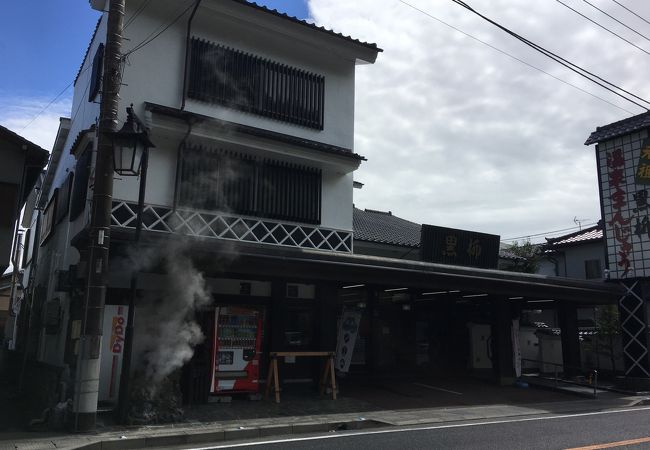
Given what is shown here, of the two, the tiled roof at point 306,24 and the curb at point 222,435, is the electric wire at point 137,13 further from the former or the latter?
the curb at point 222,435

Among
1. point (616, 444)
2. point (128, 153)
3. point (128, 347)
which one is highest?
point (128, 153)

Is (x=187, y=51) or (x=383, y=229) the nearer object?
(x=187, y=51)

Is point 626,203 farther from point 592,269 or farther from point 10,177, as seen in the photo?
point 10,177

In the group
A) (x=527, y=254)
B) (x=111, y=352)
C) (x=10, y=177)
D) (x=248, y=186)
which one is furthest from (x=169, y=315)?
(x=527, y=254)

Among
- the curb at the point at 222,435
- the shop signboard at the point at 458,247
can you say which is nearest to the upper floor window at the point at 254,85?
the shop signboard at the point at 458,247

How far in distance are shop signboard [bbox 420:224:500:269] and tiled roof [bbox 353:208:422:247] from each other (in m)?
1.77

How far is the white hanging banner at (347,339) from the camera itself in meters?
14.5

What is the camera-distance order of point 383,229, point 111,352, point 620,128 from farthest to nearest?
point 383,229 → point 620,128 → point 111,352

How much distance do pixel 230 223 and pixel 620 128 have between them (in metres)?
14.6

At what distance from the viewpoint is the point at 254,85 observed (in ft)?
46.4

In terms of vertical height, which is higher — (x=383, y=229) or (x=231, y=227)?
(x=383, y=229)

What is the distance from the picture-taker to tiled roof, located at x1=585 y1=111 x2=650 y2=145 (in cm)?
1781

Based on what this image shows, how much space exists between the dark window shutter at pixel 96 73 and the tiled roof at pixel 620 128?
55.4 feet

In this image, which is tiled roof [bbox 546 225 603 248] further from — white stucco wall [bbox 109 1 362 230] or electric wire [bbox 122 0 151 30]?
electric wire [bbox 122 0 151 30]
